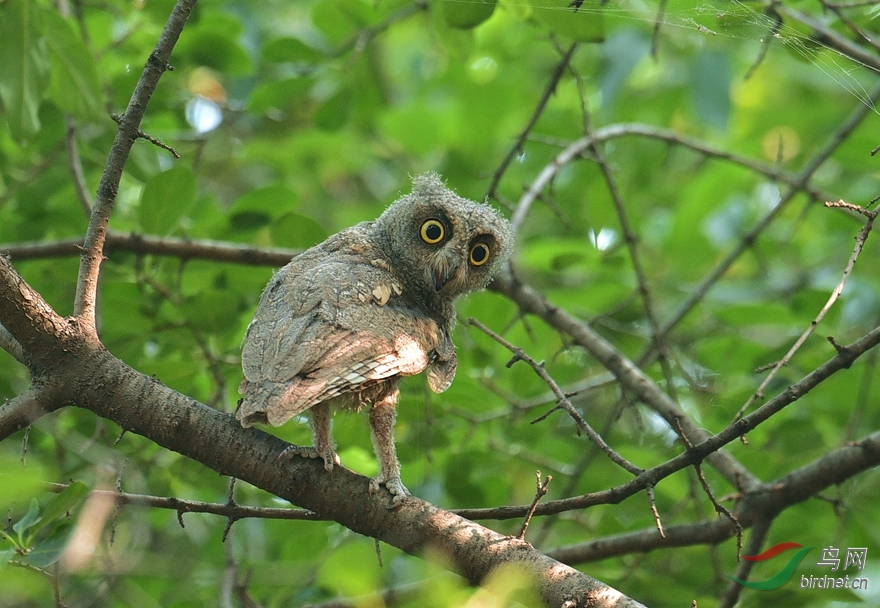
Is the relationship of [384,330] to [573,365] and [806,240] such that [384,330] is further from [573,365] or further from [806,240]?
[806,240]

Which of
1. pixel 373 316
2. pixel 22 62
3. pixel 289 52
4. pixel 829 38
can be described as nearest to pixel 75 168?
pixel 22 62

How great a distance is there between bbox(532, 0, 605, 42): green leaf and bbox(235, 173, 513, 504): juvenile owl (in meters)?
0.80

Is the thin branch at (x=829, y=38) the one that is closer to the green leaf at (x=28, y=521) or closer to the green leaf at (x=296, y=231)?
the green leaf at (x=296, y=231)

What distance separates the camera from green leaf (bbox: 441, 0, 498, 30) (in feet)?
10.8

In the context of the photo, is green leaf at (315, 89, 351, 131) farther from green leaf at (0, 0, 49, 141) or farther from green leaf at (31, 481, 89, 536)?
green leaf at (31, 481, 89, 536)

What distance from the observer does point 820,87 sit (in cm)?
718

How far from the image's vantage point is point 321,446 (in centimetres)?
266

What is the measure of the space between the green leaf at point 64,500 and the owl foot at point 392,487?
32.9 inches

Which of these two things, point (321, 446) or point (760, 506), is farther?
point (760, 506)

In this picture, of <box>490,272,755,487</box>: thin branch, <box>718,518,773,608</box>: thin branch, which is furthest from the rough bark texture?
<box>718,518,773,608</box>: thin branch

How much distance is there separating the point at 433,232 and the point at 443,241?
6cm

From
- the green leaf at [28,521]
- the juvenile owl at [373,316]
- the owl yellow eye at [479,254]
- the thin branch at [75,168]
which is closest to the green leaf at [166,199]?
the thin branch at [75,168]

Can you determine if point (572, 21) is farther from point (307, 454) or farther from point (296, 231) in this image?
point (307, 454)

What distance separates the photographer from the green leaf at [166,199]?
3447 mm
